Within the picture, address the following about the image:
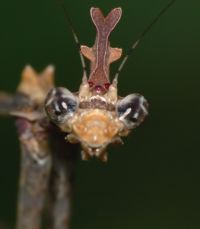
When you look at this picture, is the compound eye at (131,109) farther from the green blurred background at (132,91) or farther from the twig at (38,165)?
the green blurred background at (132,91)

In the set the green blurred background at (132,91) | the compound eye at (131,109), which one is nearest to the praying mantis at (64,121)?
the compound eye at (131,109)

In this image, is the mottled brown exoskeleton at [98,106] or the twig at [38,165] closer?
the mottled brown exoskeleton at [98,106]

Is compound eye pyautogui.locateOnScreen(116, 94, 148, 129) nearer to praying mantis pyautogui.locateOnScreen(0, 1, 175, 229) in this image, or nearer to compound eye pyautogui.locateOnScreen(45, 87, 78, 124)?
praying mantis pyautogui.locateOnScreen(0, 1, 175, 229)

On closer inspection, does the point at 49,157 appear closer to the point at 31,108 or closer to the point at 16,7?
the point at 31,108

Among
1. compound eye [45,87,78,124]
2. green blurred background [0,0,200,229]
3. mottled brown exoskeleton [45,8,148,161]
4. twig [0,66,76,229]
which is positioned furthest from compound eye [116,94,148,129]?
green blurred background [0,0,200,229]

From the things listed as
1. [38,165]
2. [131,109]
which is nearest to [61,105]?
[131,109]

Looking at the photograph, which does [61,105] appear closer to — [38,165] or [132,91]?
[38,165]
